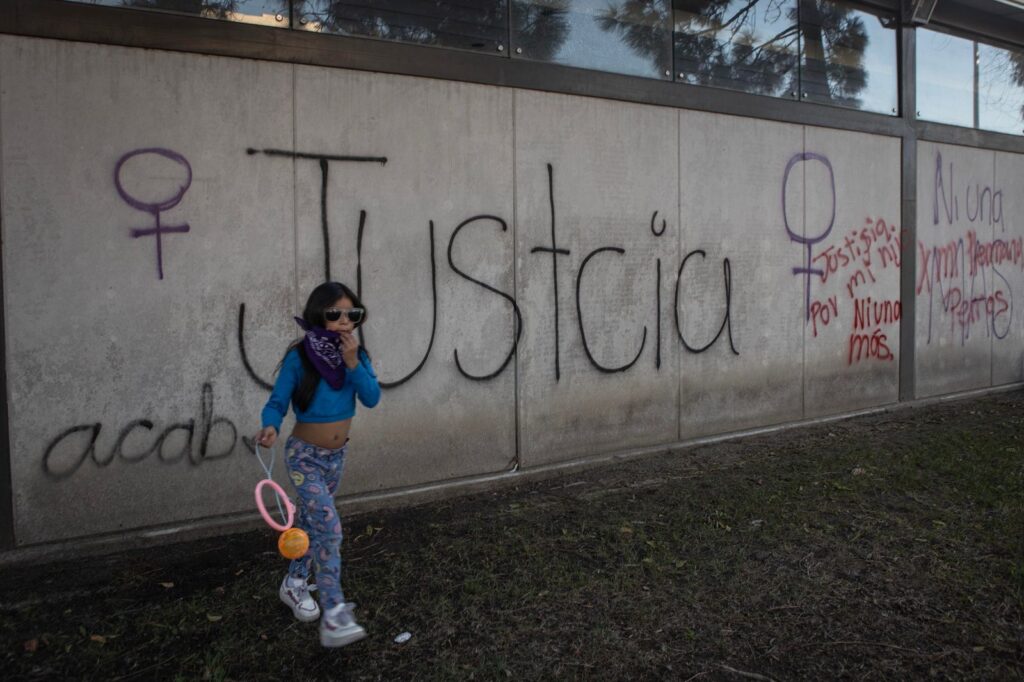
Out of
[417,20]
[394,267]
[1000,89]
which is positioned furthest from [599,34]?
[1000,89]

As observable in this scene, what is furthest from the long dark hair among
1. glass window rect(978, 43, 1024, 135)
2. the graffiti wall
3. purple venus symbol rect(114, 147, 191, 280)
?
glass window rect(978, 43, 1024, 135)

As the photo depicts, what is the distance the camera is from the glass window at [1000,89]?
8.41 metres

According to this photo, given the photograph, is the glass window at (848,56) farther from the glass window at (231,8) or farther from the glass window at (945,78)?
the glass window at (231,8)

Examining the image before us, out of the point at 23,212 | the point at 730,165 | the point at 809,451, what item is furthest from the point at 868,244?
the point at 23,212

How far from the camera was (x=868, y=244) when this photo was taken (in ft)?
24.0

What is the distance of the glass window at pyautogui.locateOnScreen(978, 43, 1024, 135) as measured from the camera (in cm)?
841

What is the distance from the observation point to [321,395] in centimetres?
310

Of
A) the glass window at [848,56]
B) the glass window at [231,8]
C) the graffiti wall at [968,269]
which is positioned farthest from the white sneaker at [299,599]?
the graffiti wall at [968,269]

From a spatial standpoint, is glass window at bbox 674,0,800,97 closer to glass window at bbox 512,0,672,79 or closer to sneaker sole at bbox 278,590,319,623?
glass window at bbox 512,0,672,79

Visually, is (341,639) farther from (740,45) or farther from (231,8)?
(740,45)

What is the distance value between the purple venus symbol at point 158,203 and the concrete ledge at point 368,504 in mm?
1448

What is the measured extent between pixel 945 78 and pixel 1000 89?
110 centimetres

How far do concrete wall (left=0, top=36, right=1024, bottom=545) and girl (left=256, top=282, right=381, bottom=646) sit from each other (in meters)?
1.46

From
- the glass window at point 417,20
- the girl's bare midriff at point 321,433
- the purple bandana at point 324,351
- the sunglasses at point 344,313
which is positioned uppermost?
the glass window at point 417,20
